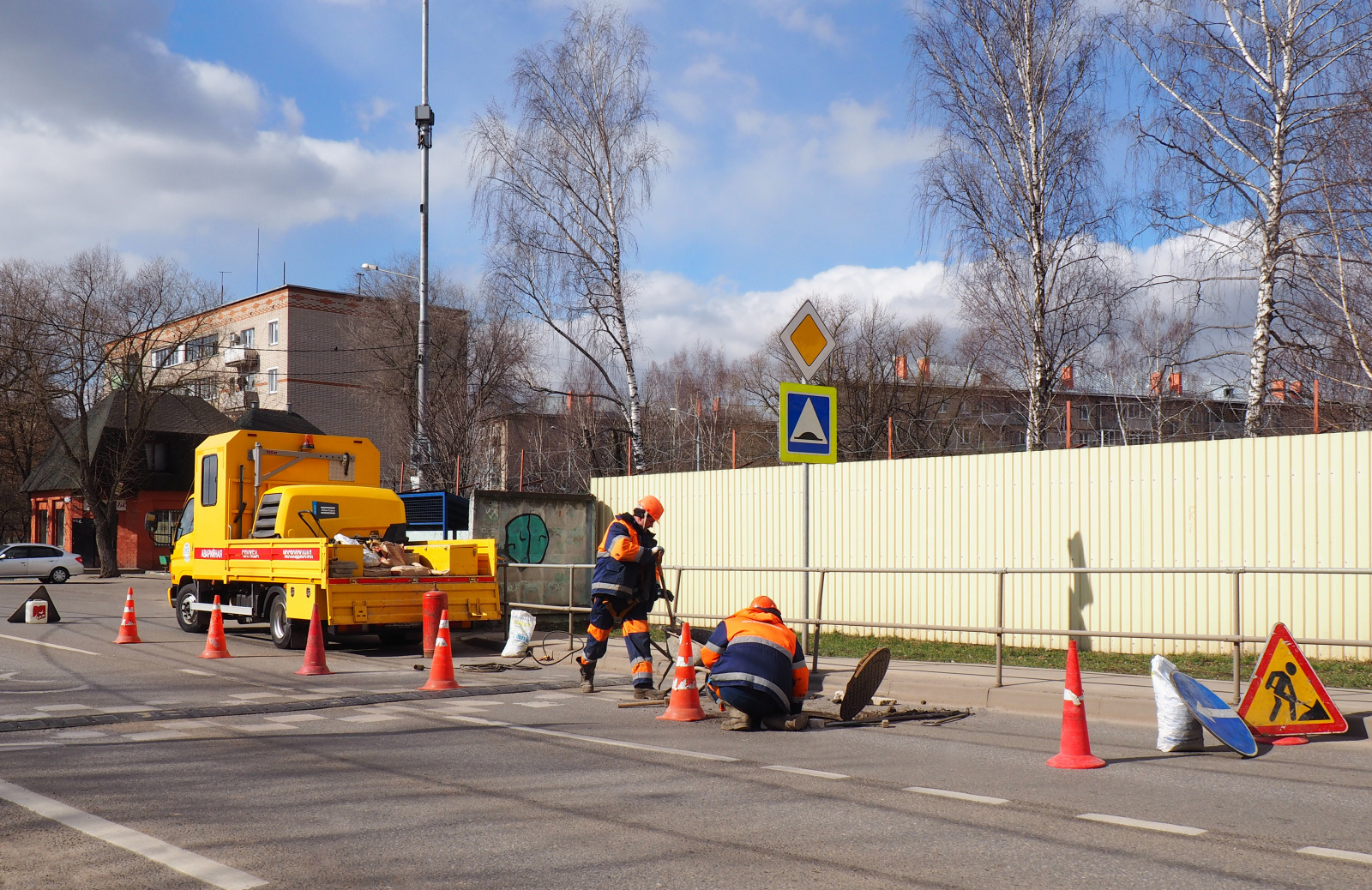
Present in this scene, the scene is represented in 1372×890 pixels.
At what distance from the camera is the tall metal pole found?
2289 cm

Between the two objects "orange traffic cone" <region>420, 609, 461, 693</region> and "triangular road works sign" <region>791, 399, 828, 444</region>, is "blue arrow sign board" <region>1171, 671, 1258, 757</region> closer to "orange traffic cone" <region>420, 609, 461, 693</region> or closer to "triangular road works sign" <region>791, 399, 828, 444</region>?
"triangular road works sign" <region>791, 399, 828, 444</region>

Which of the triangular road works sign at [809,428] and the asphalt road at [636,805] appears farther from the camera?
the triangular road works sign at [809,428]

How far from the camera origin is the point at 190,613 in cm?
1781

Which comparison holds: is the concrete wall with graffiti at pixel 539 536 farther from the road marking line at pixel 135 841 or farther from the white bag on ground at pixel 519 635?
the road marking line at pixel 135 841

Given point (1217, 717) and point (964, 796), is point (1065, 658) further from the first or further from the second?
point (964, 796)

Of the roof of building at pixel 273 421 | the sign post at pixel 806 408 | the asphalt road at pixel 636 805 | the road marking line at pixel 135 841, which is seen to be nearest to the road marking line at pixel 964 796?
the asphalt road at pixel 636 805

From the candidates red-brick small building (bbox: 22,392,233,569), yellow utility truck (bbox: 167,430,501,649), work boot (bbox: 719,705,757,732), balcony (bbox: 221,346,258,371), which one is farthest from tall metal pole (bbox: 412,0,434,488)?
balcony (bbox: 221,346,258,371)

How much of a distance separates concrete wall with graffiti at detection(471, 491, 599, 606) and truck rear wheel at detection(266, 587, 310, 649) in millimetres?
2828

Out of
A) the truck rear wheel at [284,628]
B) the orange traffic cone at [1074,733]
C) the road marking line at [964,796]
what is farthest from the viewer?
the truck rear wheel at [284,628]

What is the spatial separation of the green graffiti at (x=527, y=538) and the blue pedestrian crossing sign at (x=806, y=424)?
7.27m

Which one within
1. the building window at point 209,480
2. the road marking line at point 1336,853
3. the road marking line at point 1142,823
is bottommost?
the road marking line at point 1142,823

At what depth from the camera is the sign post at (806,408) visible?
11.2 metres

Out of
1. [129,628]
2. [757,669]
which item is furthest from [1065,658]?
[129,628]

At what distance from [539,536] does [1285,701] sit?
40.4 feet
